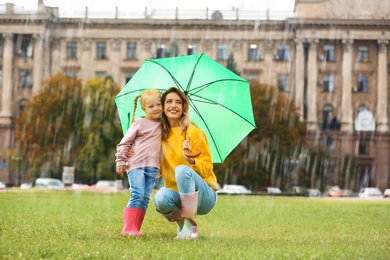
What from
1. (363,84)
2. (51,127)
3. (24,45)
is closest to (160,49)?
(24,45)

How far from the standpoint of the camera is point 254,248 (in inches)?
377

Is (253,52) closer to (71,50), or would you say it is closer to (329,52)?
(329,52)

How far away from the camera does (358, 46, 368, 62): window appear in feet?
280

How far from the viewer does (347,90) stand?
8419 centimetres

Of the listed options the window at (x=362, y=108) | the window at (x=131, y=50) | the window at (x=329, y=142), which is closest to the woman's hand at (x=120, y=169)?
the window at (x=329, y=142)

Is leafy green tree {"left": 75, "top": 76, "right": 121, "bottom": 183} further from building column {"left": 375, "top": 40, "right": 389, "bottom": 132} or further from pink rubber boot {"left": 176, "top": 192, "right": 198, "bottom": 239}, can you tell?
pink rubber boot {"left": 176, "top": 192, "right": 198, "bottom": 239}

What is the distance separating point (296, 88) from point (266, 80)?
340 centimetres

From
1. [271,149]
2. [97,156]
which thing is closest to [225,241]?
[97,156]

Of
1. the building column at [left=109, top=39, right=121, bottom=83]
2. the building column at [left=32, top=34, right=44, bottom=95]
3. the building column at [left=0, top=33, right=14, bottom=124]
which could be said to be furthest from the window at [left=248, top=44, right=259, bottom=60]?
the building column at [left=0, top=33, right=14, bottom=124]

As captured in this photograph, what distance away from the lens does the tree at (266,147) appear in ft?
215

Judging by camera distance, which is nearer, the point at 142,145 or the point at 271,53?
the point at 142,145

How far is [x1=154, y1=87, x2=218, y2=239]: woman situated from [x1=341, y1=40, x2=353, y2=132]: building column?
73577 mm

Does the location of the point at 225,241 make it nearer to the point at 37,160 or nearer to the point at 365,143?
the point at 37,160

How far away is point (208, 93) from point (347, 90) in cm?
7407
